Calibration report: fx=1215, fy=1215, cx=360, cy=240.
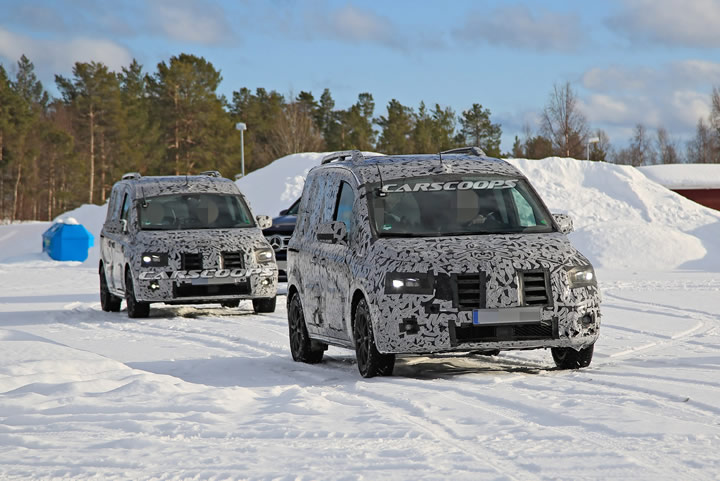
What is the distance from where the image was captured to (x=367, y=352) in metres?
9.61

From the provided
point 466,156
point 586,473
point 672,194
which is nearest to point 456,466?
point 586,473

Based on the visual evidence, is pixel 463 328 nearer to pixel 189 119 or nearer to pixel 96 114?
pixel 189 119

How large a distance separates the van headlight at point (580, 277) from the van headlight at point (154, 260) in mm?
8336

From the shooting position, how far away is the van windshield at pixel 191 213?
17594 millimetres

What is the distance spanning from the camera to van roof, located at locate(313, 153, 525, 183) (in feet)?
34.7

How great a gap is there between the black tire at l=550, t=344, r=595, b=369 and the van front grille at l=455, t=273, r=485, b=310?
3.40 ft

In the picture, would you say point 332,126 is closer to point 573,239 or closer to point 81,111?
point 81,111

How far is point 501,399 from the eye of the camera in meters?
8.19

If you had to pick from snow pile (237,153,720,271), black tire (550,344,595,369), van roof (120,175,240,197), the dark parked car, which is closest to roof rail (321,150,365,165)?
black tire (550,344,595,369)

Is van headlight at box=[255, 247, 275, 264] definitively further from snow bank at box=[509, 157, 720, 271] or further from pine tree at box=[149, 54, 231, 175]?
pine tree at box=[149, 54, 231, 175]

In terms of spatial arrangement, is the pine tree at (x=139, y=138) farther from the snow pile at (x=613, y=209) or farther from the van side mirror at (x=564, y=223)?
the van side mirror at (x=564, y=223)

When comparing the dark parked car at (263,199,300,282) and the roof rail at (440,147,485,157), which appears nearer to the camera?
the roof rail at (440,147,485,157)

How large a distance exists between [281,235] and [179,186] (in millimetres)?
4542

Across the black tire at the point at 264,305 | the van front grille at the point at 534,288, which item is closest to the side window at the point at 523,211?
the van front grille at the point at 534,288
